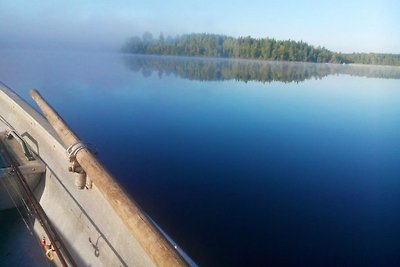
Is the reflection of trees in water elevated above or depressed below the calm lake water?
above

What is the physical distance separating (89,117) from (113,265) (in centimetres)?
1837

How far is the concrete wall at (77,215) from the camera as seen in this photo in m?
5.01

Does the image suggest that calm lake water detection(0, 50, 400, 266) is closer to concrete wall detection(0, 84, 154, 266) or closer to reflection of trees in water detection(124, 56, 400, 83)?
concrete wall detection(0, 84, 154, 266)

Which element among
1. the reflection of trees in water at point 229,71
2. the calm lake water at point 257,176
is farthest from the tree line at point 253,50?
the calm lake water at point 257,176

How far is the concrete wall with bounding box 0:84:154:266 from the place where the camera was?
5012 millimetres

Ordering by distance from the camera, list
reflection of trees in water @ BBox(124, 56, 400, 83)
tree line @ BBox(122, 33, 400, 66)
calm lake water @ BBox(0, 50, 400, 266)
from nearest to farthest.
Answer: calm lake water @ BBox(0, 50, 400, 266) < reflection of trees in water @ BBox(124, 56, 400, 83) < tree line @ BBox(122, 33, 400, 66)

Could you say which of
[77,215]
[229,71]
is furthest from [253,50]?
[77,215]

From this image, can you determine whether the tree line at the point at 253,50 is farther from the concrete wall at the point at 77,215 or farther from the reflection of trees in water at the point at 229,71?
the concrete wall at the point at 77,215

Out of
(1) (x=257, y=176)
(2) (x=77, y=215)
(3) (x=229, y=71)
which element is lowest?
(1) (x=257, y=176)

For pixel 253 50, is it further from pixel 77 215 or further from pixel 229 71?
pixel 77 215

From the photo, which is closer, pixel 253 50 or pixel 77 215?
pixel 77 215

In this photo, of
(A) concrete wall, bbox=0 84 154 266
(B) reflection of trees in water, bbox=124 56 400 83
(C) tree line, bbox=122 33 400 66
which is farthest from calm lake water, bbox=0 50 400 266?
(C) tree line, bbox=122 33 400 66

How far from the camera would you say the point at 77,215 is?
6098mm

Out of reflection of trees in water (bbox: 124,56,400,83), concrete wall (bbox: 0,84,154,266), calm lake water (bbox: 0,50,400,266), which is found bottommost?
calm lake water (bbox: 0,50,400,266)
